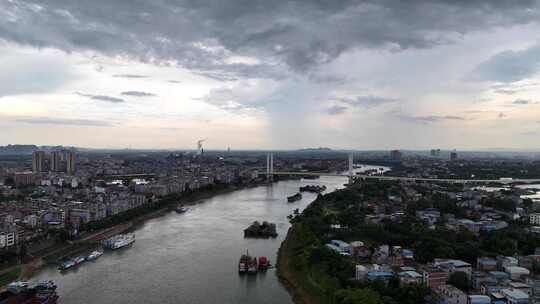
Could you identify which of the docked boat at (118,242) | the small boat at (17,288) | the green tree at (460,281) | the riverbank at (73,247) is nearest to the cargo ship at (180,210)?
the riverbank at (73,247)

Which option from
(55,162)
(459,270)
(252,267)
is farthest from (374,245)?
(55,162)

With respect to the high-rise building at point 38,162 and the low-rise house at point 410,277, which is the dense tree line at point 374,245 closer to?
the low-rise house at point 410,277

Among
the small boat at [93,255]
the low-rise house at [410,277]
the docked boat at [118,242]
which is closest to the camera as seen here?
the low-rise house at [410,277]

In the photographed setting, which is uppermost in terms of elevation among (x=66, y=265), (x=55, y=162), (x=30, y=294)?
(x=55, y=162)

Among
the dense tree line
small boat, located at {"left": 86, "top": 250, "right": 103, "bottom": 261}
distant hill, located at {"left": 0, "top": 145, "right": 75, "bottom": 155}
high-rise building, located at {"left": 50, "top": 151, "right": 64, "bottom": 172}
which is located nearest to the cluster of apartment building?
the dense tree line

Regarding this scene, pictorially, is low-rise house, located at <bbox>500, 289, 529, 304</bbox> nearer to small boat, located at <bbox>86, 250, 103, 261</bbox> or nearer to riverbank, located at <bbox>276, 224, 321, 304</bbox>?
riverbank, located at <bbox>276, 224, 321, 304</bbox>

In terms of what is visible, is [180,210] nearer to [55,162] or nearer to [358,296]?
[358,296]

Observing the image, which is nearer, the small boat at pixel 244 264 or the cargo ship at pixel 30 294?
the cargo ship at pixel 30 294

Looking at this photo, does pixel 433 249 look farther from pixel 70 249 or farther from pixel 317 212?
pixel 70 249
